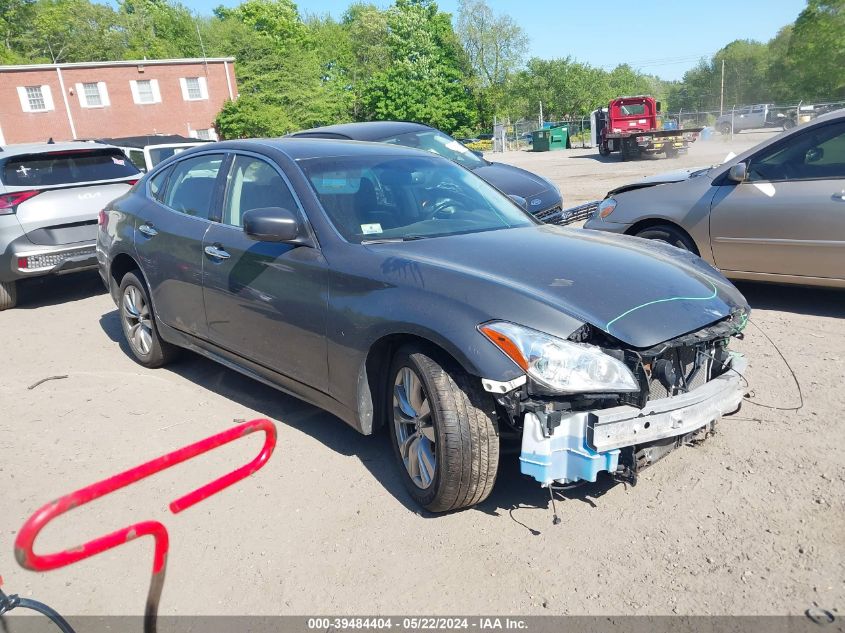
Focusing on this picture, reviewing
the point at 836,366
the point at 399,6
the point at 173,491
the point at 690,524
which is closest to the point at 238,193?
the point at 173,491

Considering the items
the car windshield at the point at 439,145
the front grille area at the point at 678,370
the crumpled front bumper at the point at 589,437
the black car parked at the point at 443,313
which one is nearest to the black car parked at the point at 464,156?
the car windshield at the point at 439,145

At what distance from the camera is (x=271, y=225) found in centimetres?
360

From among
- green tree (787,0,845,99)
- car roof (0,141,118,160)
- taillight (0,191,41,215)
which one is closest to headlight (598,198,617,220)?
car roof (0,141,118,160)

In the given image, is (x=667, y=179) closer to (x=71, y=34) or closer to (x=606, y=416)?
(x=606, y=416)

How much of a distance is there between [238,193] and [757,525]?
3399mm

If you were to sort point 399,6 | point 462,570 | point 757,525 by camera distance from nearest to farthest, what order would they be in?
point 462,570, point 757,525, point 399,6

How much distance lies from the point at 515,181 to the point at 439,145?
1.46 m

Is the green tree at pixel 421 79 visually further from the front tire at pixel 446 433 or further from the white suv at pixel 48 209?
the front tire at pixel 446 433

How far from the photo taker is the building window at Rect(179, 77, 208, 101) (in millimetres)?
43281

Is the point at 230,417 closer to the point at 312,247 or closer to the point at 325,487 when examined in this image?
the point at 325,487

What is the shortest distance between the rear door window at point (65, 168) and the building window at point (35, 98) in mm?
37312

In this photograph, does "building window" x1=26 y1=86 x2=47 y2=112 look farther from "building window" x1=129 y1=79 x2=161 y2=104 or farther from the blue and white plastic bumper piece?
the blue and white plastic bumper piece

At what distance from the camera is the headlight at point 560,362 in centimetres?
280

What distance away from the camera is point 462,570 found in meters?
2.90
